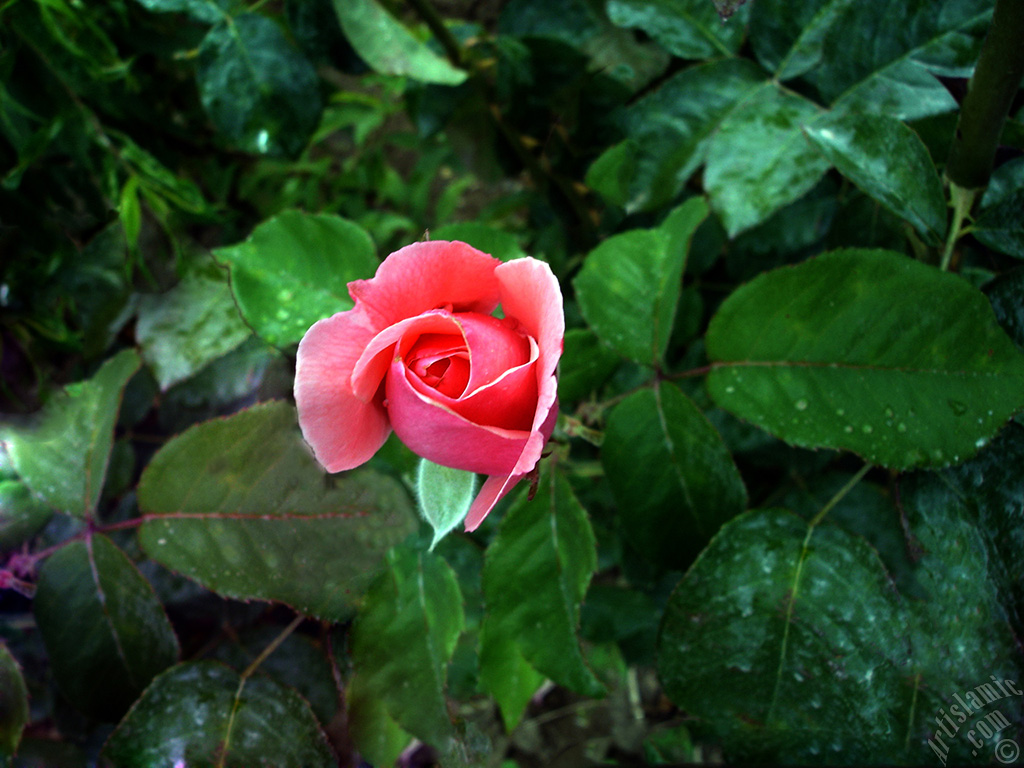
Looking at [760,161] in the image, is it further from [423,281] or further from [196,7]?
[196,7]

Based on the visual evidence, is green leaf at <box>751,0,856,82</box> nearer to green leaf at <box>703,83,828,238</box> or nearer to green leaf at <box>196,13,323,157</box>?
green leaf at <box>703,83,828,238</box>

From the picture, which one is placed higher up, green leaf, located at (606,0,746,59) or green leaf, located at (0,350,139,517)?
green leaf, located at (606,0,746,59)

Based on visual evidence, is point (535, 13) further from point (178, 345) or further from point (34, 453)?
point (34, 453)

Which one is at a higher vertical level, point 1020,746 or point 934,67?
point 934,67

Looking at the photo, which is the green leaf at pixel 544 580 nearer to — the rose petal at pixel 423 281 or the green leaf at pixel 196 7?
the rose petal at pixel 423 281

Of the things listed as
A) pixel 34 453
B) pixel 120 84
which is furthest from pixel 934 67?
pixel 120 84

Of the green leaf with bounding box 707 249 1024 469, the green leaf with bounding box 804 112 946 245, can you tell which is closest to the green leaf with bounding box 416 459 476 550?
the green leaf with bounding box 707 249 1024 469
